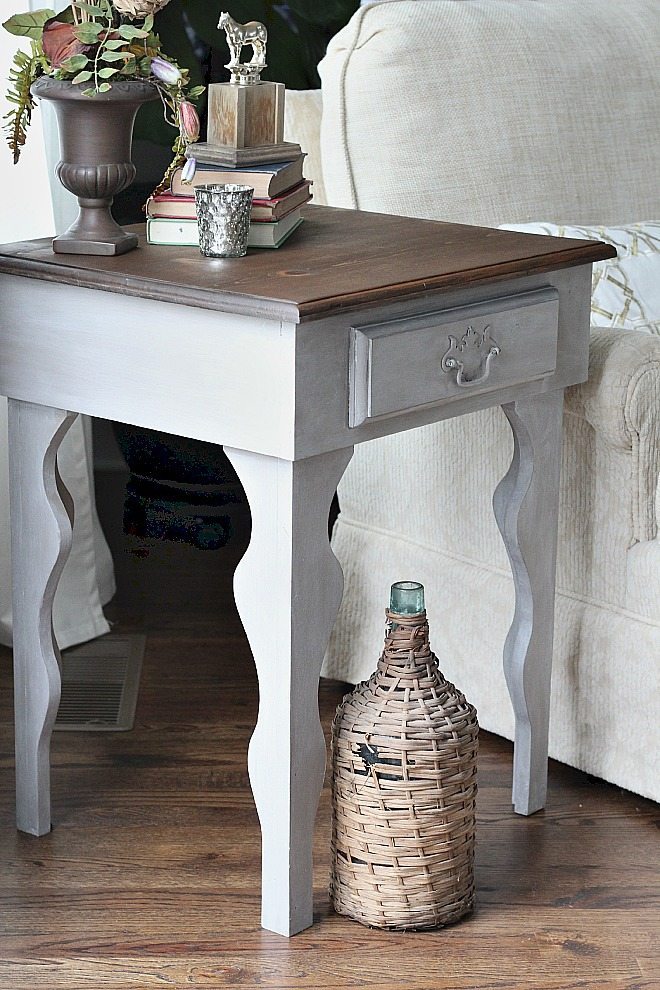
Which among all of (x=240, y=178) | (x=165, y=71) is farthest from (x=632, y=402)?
(x=165, y=71)

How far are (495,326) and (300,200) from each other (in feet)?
0.88

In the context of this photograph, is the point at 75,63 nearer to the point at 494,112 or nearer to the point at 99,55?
the point at 99,55

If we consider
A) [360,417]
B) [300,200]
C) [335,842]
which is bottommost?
[335,842]

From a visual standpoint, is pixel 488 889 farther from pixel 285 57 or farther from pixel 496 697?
pixel 285 57

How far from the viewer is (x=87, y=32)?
1.28 metres

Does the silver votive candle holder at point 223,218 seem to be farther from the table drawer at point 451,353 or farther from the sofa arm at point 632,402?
the sofa arm at point 632,402

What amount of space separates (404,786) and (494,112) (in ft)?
3.22

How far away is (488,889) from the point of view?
1472 millimetres

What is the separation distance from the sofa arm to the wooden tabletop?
0.11 m

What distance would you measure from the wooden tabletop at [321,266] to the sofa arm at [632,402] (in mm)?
107

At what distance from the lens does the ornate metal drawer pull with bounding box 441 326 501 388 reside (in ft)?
4.28

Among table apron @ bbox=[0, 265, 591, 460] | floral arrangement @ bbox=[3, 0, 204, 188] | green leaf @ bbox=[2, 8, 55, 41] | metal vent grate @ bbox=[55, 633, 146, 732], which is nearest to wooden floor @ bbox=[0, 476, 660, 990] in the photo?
metal vent grate @ bbox=[55, 633, 146, 732]

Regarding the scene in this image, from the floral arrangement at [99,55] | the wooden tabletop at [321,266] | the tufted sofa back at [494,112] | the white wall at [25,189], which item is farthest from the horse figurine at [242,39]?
the white wall at [25,189]

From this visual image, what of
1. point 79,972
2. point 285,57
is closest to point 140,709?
point 79,972
